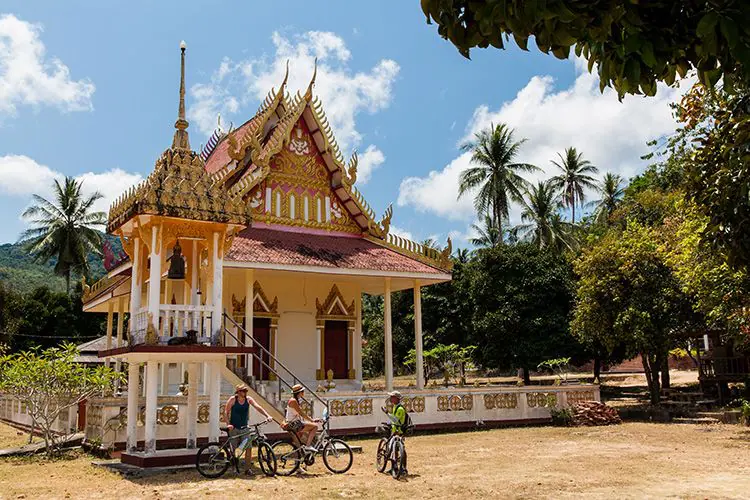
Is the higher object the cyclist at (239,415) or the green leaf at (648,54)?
the green leaf at (648,54)

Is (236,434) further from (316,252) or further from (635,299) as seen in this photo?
(635,299)

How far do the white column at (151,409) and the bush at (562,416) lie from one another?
37.4ft

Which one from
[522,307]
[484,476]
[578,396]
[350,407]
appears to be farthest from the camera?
[522,307]

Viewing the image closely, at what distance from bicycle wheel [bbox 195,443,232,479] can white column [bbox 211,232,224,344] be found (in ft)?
6.20

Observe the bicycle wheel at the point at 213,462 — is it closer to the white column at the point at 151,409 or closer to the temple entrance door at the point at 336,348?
the white column at the point at 151,409

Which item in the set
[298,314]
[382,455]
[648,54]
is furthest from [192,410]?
[648,54]

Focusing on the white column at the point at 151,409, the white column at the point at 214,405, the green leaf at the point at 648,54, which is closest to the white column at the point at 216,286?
the white column at the point at 214,405

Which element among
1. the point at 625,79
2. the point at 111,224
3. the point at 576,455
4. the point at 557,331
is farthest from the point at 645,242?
the point at 625,79

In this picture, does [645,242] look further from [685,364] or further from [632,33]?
[685,364]

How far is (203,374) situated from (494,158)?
1053 inches

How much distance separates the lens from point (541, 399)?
18938 millimetres

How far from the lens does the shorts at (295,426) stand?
10.5 metres

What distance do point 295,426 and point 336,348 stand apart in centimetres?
971

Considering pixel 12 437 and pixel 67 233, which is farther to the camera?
pixel 67 233
